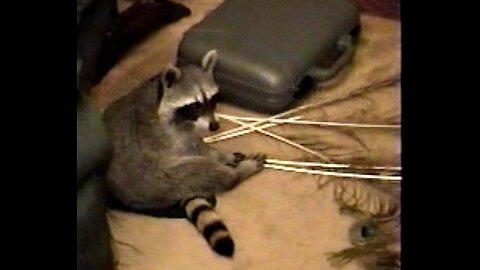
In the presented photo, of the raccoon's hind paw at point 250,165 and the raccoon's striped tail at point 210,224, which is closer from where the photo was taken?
the raccoon's striped tail at point 210,224

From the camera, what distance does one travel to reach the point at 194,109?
1.96m

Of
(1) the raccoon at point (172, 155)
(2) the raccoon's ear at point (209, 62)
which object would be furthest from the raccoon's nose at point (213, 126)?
(2) the raccoon's ear at point (209, 62)

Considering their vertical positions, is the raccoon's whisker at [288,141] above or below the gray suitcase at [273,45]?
below

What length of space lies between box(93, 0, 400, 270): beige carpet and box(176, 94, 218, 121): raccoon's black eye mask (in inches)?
5.0

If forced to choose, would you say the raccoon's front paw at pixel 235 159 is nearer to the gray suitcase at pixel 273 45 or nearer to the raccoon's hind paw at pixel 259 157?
the raccoon's hind paw at pixel 259 157

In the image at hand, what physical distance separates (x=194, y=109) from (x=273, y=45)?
0.99 feet

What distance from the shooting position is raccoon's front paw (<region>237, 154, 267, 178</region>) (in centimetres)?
198

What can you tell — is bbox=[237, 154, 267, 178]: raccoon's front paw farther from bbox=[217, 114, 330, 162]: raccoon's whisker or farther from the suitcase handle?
the suitcase handle

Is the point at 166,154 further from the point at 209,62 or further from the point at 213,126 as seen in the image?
the point at 209,62

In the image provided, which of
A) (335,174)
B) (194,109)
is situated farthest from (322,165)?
(194,109)

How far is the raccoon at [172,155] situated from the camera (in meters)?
1.90
